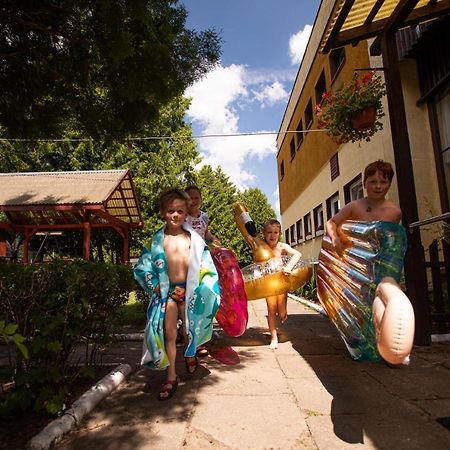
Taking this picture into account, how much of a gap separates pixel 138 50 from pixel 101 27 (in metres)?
0.46

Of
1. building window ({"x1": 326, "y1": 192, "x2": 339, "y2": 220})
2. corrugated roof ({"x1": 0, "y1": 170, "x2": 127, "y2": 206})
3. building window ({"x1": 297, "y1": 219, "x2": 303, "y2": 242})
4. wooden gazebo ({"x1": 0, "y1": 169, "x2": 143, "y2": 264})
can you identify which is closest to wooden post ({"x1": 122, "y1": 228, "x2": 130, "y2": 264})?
wooden gazebo ({"x1": 0, "y1": 169, "x2": 143, "y2": 264})

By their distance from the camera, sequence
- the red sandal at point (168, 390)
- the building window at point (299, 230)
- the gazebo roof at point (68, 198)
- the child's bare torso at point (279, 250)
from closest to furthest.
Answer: the red sandal at point (168, 390) < the child's bare torso at point (279, 250) < the gazebo roof at point (68, 198) < the building window at point (299, 230)

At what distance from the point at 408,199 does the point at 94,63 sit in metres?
4.39

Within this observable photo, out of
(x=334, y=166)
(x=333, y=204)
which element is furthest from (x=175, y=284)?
(x=333, y=204)

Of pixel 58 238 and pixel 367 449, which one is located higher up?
pixel 58 238

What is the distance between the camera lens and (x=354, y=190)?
31.9 feet

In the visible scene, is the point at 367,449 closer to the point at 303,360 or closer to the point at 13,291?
the point at 303,360

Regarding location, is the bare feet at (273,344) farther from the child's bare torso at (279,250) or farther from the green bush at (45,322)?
the green bush at (45,322)

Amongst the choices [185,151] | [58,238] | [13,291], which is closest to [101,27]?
[13,291]

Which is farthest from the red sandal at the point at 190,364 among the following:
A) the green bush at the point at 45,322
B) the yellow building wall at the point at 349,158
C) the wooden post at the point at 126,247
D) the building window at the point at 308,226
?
the wooden post at the point at 126,247

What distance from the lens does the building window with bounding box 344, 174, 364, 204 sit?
9.11 m

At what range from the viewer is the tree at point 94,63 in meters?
3.83

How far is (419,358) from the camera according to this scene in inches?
149

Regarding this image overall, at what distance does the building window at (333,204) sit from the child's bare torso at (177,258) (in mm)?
8475
